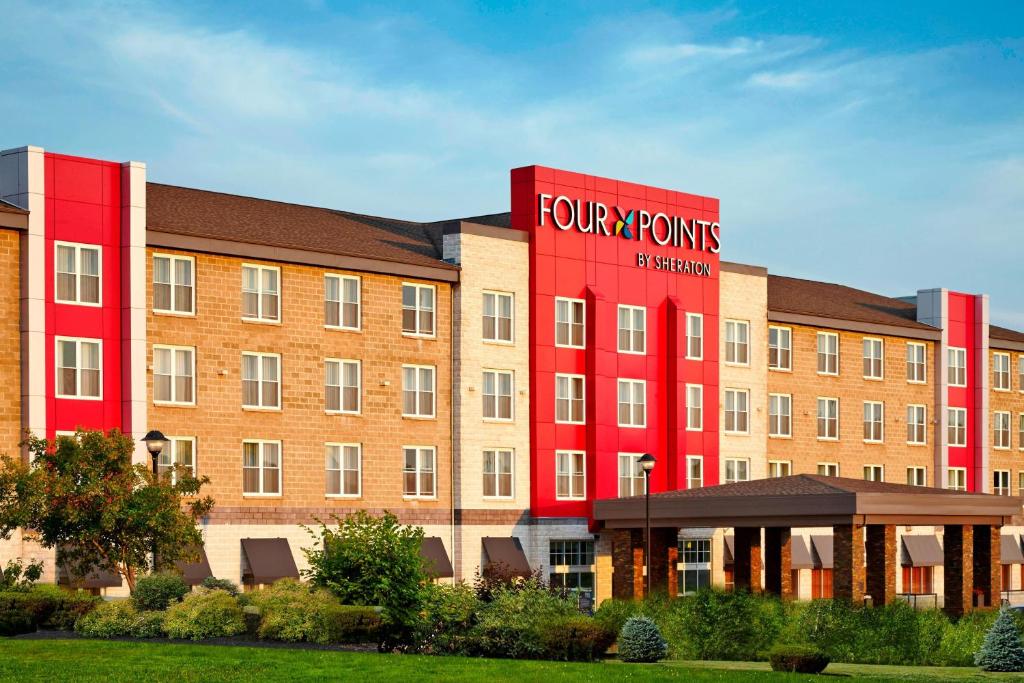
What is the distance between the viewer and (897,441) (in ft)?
273

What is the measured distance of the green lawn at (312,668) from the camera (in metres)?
28.9

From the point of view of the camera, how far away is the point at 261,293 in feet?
187

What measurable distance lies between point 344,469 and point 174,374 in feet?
26.9

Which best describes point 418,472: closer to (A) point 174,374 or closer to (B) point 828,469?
(A) point 174,374

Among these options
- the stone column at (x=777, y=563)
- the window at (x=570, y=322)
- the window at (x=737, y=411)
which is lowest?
the stone column at (x=777, y=563)

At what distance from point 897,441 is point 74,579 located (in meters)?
47.3

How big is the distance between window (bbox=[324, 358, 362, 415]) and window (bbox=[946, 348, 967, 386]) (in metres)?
38.6

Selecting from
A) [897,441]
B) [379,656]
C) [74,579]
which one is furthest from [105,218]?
[897,441]

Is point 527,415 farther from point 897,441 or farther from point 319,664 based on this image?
point 319,664

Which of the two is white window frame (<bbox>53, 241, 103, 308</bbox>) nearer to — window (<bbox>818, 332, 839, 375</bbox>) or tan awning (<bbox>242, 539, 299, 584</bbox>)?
tan awning (<bbox>242, 539, 299, 584</bbox>)

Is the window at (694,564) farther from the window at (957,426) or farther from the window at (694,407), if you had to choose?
the window at (957,426)

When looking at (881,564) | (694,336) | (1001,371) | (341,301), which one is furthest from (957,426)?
(341,301)

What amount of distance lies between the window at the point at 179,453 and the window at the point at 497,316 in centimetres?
1396

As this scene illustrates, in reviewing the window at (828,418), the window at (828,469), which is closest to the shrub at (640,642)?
the window at (828,469)
